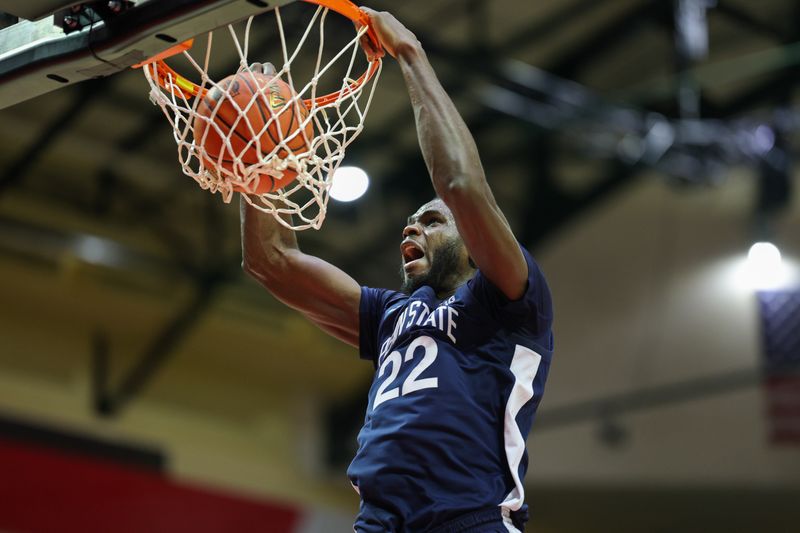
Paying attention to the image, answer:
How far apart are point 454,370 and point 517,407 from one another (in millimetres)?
214

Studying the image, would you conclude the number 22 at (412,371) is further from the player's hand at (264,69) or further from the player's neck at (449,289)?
the player's hand at (264,69)

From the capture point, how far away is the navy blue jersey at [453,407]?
127 inches

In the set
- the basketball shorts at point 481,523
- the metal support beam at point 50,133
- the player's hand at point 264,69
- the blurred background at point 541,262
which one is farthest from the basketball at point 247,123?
the blurred background at point 541,262

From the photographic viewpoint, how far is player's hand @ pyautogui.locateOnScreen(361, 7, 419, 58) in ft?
11.9

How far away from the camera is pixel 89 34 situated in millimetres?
3438

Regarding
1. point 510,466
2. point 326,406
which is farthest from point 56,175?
point 510,466

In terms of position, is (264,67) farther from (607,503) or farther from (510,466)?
(607,503)

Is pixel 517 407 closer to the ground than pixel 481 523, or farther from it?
farther from it

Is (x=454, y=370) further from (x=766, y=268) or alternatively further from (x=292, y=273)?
(x=766, y=268)

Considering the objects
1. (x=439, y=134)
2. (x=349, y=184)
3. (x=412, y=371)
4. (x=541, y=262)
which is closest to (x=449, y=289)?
(x=412, y=371)

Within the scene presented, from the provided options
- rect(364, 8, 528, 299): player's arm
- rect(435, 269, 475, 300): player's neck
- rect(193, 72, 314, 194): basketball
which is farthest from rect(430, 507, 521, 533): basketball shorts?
rect(193, 72, 314, 194): basketball

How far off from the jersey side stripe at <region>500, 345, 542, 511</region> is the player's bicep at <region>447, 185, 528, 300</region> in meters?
0.21

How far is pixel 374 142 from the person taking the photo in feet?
36.8

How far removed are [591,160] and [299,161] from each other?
356 inches
